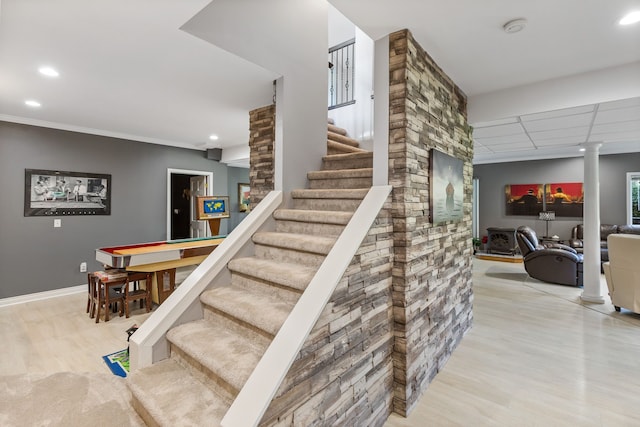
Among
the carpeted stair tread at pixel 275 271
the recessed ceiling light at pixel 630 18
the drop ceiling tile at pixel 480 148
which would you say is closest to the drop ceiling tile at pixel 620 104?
the recessed ceiling light at pixel 630 18

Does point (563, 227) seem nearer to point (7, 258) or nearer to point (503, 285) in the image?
point (503, 285)

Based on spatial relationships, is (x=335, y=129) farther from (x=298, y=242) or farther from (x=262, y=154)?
(x=298, y=242)

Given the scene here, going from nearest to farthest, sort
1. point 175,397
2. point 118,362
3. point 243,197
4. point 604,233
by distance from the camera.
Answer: point 175,397 → point 118,362 → point 604,233 → point 243,197

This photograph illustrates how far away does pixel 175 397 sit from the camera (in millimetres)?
1612

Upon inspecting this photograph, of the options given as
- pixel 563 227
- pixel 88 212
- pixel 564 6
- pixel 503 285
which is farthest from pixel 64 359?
pixel 563 227

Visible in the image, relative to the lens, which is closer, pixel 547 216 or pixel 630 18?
pixel 630 18

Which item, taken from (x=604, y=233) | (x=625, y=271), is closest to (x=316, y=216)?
(x=625, y=271)

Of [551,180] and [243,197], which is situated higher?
[551,180]

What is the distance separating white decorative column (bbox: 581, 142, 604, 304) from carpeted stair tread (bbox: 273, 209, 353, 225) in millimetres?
4349

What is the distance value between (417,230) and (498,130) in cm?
281

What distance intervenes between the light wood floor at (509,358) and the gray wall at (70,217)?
0.54 m

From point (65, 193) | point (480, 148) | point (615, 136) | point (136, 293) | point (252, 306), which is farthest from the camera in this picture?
point (480, 148)

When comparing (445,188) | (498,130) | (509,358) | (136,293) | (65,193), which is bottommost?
(509,358)

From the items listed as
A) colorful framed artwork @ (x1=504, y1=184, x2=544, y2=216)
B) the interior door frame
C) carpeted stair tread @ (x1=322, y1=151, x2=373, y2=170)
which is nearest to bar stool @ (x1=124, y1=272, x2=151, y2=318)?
the interior door frame
